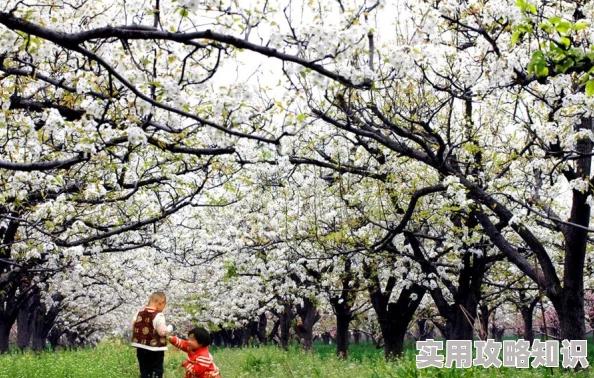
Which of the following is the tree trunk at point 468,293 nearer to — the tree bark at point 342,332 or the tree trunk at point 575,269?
the tree trunk at point 575,269

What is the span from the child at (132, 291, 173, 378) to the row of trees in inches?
66.6

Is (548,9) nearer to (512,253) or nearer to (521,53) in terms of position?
(521,53)

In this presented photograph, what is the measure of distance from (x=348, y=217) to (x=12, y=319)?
1456 cm

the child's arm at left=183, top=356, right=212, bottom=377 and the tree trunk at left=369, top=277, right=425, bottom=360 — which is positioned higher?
the tree trunk at left=369, top=277, right=425, bottom=360

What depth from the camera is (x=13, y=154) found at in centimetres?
970

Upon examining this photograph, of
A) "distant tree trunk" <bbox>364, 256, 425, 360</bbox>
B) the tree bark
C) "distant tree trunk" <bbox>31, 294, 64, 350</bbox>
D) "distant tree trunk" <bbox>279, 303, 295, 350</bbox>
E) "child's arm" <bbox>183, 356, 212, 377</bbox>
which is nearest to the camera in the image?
"child's arm" <bbox>183, 356, 212, 377</bbox>

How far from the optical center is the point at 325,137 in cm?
1371

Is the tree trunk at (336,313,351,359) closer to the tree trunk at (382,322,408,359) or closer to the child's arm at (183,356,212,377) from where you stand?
the tree trunk at (382,322,408,359)

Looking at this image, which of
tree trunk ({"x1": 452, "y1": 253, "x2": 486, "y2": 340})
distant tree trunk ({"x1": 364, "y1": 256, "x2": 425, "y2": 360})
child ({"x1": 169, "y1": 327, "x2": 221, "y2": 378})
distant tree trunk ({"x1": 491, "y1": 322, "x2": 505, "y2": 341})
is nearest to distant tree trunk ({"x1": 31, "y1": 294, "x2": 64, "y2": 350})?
distant tree trunk ({"x1": 364, "y1": 256, "x2": 425, "y2": 360})

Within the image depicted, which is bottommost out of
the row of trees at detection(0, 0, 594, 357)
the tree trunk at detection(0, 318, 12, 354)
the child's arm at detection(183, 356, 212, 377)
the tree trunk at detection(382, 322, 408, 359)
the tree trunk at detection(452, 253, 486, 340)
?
the tree trunk at detection(0, 318, 12, 354)

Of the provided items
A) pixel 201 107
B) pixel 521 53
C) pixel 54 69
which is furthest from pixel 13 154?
pixel 521 53

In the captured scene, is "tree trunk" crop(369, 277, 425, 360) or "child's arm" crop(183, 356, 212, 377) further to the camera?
"tree trunk" crop(369, 277, 425, 360)

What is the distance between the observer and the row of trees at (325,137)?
592cm

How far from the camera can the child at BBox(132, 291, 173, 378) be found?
9.37m
